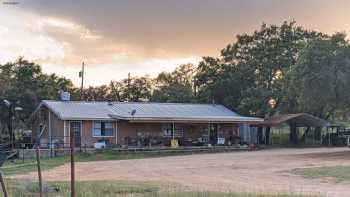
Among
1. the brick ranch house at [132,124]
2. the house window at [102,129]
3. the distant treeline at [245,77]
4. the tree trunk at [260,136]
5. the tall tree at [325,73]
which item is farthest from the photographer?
the tree trunk at [260,136]

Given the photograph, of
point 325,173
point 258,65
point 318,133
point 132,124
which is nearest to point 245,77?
point 258,65

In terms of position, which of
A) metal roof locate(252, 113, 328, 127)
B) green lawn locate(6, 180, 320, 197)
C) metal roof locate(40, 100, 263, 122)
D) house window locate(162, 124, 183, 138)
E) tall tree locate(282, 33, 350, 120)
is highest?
tall tree locate(282, 33, 350, 120)

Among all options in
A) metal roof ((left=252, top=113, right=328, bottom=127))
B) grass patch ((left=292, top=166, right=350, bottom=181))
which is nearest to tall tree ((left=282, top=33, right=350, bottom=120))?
metal roof ((left=252, top=113, right=328, bottom=127))

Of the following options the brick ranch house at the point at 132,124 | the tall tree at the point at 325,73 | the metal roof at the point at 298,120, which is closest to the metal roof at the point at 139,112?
the brick ranch house at the point at 132,124

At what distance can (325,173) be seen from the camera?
1992cm

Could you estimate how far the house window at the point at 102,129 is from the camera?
37.6m

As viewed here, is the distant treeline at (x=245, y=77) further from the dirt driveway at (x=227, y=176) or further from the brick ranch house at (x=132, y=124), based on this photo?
the dirt driveway at (x=227, y=176)

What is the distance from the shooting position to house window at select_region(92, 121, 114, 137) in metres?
37.6

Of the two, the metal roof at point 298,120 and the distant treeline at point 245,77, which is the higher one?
the distant treeline at point 245,77

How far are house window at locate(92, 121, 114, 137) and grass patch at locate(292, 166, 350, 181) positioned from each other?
731 inches

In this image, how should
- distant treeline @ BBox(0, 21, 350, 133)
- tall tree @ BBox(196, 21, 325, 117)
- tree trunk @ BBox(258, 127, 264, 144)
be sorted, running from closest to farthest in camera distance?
distant treeline @ BBox(0, 21, 350, 133) < tall tree @ BBox(196, 21, 325, 117) < tree trunk @ BBox(258, 127, 264, 144)

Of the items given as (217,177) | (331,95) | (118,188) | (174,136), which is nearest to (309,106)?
(331,95)

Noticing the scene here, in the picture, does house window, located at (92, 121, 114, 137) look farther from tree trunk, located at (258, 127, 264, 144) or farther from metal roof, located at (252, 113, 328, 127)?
tree trunk, located at (258, 127, 264, 144)

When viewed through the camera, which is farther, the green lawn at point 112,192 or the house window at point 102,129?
the house window at point 102,129
